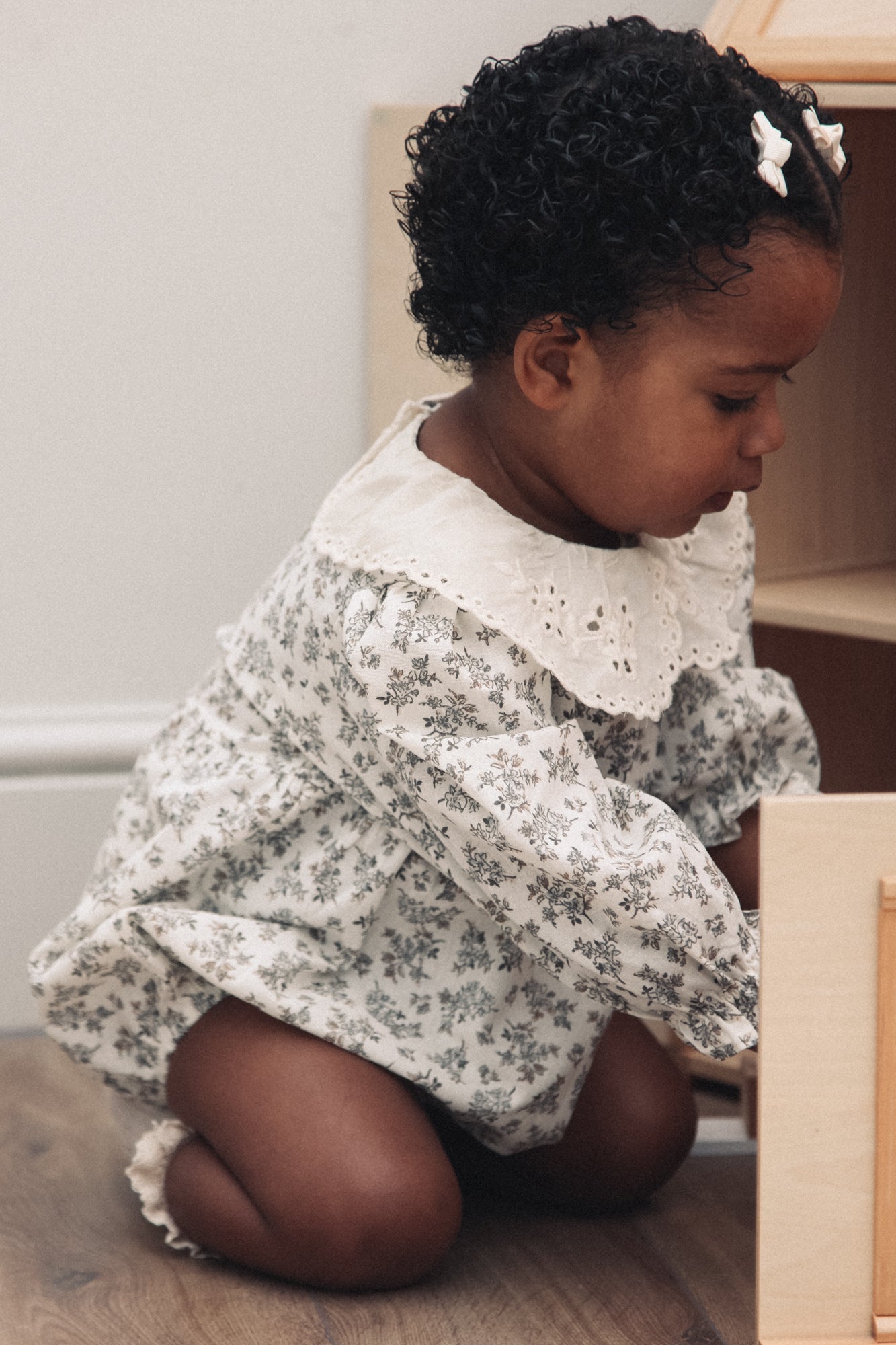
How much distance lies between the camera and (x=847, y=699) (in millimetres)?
1170

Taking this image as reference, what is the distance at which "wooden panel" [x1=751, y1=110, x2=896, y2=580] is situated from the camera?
1.08m

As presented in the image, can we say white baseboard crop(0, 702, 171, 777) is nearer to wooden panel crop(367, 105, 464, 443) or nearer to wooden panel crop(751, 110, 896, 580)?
wooden panel crop(367, 105, 464, 443)

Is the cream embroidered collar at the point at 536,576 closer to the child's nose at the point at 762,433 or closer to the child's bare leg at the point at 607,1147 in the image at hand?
the child's nose at the point at 762,433

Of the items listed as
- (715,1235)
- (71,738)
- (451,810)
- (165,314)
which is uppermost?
(165,314)

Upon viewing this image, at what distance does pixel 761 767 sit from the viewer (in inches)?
38.6

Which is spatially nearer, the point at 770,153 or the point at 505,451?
the point at 770,153

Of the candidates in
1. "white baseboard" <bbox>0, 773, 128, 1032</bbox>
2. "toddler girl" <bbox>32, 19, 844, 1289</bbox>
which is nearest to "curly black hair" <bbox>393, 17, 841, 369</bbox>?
"toddler girl" <bbox>32, 19, 844, 1289</bbox>

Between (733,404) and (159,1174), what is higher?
(733,404)

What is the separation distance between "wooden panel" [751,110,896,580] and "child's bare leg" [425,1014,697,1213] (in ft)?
1.19

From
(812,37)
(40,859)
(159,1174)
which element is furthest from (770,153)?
(40,859)

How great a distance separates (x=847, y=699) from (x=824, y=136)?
1.66 ft

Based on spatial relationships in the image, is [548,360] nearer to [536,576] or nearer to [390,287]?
[536,576]

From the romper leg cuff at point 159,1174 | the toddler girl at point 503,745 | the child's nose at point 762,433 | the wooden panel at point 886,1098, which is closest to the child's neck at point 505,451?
the toddler girl at point 503,745

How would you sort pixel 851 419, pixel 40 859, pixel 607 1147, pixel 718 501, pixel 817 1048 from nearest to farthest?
pixel 817 1048
pixel 718 501
pixel 607 1147
pixel 851 419
pixel 40 859
